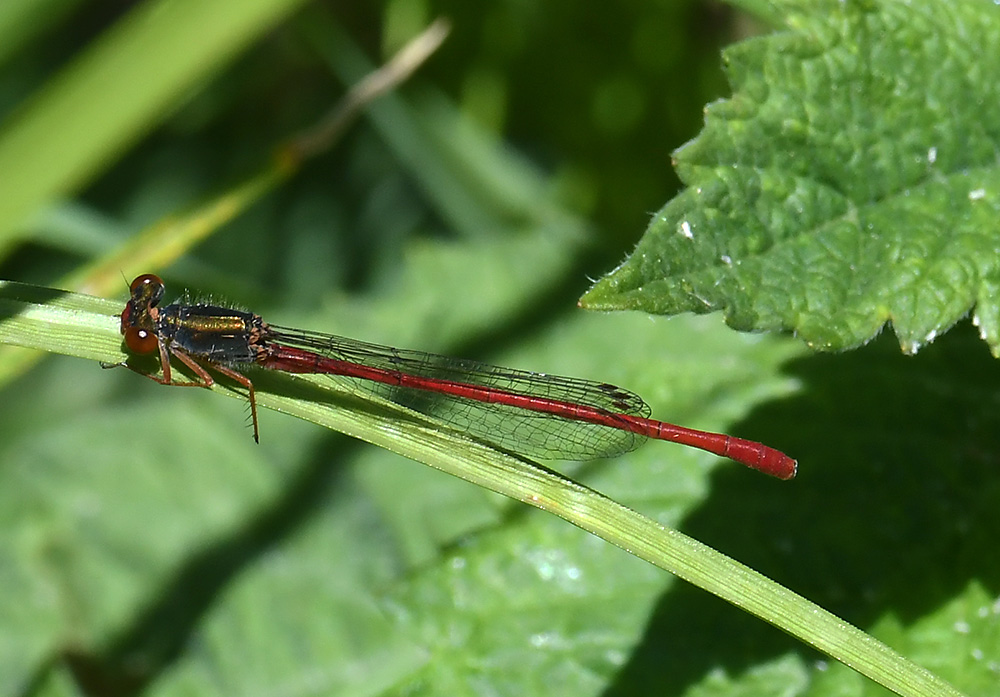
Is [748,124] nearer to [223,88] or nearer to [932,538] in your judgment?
[932,538]

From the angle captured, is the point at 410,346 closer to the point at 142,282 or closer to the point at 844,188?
the point at 142,282

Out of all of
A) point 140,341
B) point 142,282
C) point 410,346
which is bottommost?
point 410,346

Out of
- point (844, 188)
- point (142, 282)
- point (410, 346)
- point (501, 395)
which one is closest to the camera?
point (844, 188)

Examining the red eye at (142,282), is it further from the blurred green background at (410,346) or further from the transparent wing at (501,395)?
the transparent wing at (501,395)

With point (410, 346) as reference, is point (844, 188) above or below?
above

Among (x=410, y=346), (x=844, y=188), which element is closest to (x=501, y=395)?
(x=410, y=346)

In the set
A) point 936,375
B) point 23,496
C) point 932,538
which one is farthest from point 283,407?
point 23,496

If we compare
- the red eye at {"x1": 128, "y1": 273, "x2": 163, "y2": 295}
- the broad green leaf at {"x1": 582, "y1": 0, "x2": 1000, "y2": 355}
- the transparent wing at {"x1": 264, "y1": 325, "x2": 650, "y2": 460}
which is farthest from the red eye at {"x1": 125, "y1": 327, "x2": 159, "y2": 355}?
the broad green leaf at {"x1": 582, "y1": 0, "x2": 1000, "y2": 355}
